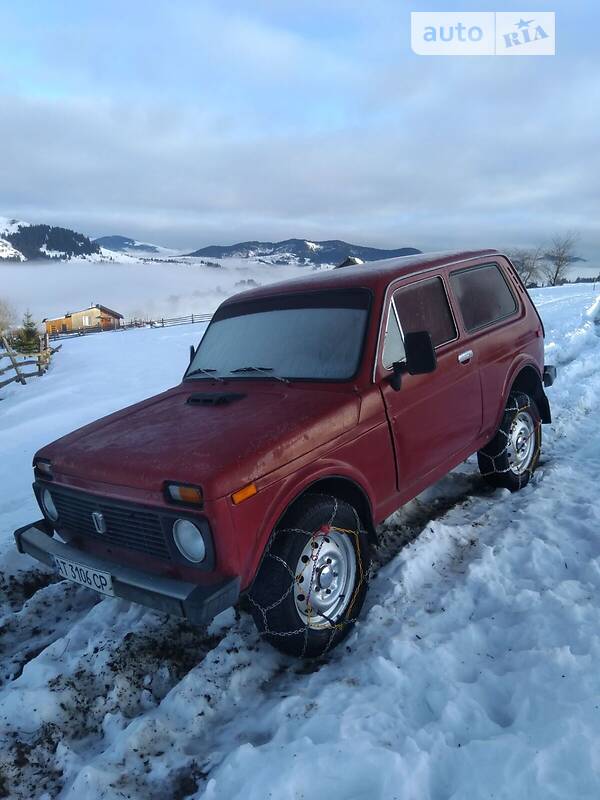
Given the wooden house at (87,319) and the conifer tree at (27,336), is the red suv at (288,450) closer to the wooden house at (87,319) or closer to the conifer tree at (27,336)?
the conifer tree at (27,336)

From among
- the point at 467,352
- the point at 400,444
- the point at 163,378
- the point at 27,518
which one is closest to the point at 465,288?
the point at 467,352

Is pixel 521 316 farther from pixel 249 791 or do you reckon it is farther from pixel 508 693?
pixel 249 791

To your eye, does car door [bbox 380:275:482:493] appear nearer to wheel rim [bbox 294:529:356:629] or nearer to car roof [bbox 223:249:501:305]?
car roof [bbox 223:249:501:305]

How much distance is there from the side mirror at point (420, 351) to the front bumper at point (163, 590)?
5.56 feet

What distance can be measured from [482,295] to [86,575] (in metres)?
3.81

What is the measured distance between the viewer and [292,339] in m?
3.75

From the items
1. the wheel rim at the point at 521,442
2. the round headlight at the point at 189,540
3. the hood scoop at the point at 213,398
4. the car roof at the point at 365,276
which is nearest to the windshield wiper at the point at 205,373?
the hood scoop at the point at 213,398

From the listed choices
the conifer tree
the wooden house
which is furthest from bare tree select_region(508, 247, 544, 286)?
the wooden house

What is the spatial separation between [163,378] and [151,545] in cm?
1271

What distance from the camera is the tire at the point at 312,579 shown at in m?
2.80

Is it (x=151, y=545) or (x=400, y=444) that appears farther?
(x=400, y=444)

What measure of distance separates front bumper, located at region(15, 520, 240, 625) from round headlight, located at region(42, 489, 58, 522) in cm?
26

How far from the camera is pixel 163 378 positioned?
15.0m

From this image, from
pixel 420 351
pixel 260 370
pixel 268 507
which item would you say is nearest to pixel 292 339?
pixel 260 370
